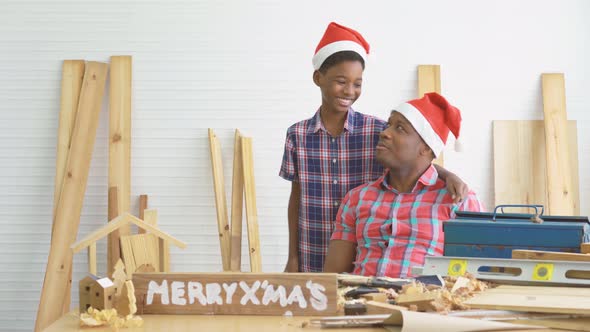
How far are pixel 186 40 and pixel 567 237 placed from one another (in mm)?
2929

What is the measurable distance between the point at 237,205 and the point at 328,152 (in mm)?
1264

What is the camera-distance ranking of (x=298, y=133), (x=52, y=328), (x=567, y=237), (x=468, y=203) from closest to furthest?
(x=52, y=328) → (x=567, y=237) → (x=468, y=203) → (x=298, y=133)

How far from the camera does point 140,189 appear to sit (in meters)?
4.53

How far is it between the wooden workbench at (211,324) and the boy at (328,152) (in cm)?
159

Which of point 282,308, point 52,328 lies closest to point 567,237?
point 282,308

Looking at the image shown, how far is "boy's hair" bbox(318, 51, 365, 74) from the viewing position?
3232 mm

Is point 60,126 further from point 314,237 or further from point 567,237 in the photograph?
point 567,237

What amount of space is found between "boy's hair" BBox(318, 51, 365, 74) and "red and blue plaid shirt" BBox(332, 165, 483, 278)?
0.61 meters

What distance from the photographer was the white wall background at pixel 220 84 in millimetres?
4477

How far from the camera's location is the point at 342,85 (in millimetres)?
3154

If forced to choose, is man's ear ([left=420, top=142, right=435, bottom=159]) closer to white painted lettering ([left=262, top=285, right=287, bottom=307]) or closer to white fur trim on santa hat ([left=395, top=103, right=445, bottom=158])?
white fur trim on santa hat ([left=395, top=103, right=445, bottom=158])

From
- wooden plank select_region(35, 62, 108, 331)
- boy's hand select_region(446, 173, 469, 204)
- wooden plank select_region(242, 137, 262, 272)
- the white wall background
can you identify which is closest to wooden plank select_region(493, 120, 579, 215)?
the white wall background

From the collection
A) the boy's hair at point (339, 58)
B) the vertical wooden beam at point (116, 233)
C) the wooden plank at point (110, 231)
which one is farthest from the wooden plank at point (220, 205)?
the wooden plank at point (110, 231)

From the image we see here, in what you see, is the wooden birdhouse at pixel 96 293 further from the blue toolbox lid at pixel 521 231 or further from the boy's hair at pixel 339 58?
the boy's hair at pixel 339 58
